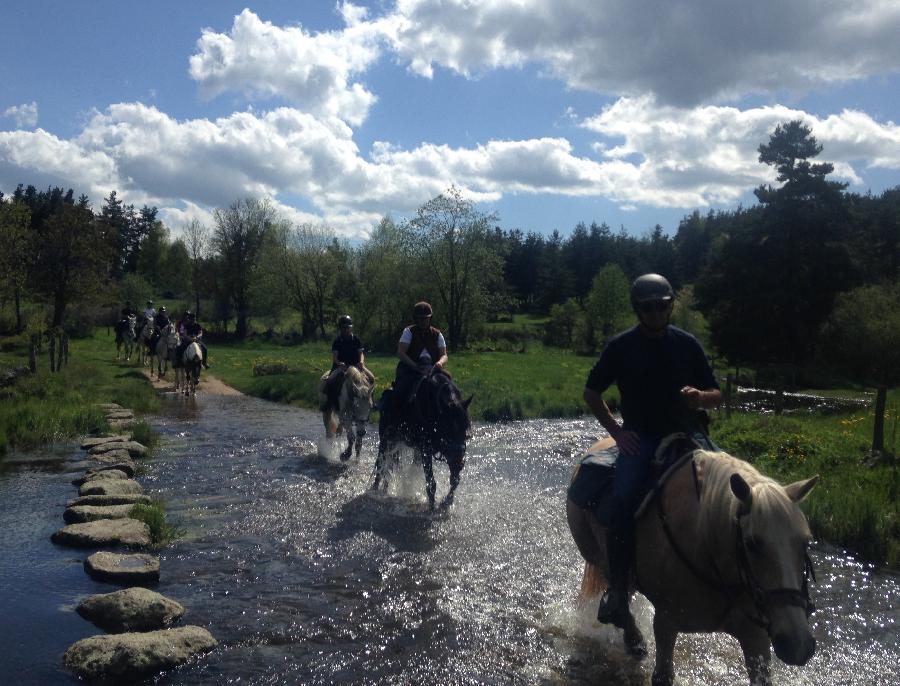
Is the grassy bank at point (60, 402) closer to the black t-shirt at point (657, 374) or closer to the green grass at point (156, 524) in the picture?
the green grass at point (156, 524)

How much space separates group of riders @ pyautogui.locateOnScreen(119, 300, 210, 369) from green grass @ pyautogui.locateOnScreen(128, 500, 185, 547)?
1520 cm

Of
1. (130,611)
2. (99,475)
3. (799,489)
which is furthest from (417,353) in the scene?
(799,489)

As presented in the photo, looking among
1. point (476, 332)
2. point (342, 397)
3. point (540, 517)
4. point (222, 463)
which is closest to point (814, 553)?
point (540, 517)

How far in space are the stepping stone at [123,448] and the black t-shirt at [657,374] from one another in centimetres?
980

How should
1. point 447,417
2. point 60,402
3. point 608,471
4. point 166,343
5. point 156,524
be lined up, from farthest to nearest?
point 166,343 < point 60,402 < point 447,417 < point 156,524 < point 608,471

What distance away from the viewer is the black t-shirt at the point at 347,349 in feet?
43.1

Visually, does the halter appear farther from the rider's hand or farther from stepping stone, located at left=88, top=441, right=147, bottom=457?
stepping stone, located at left=88, top=441, right=147, bottom=457

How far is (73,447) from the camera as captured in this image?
41.3 feet

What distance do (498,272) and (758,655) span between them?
55.7 m

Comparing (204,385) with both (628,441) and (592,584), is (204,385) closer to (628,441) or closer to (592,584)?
(592,584)

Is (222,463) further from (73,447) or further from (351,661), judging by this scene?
(351,661)

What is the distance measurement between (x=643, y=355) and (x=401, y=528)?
16.3ft

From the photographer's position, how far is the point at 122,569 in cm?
672

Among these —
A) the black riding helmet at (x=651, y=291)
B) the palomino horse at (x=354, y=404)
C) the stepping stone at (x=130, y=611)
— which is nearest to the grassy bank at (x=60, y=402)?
the palomino horse at (x=354, y=404)
